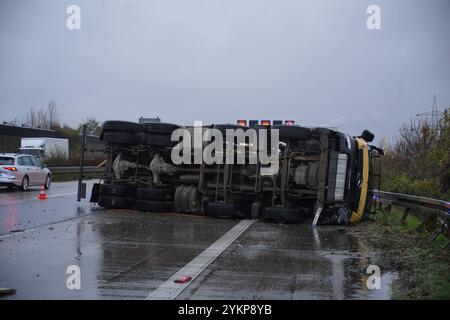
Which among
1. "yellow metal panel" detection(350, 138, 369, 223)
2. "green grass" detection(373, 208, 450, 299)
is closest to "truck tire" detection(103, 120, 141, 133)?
"yellow metal panel" detection(350, 138, 369, 223)

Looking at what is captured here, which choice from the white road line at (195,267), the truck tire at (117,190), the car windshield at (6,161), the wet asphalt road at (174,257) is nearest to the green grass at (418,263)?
the wet asphalt road at (174,257)

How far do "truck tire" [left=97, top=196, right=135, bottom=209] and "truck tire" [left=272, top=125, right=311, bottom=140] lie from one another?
14.9 ft

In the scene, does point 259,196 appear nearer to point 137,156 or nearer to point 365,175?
point 365,175

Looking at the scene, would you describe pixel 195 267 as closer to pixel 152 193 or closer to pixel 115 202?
pixel 152 193

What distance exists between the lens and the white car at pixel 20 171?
22.0 metres

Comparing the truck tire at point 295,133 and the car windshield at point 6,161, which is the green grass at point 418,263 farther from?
the car windshield at point 6,161

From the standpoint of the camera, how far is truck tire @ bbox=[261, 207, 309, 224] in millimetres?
12734

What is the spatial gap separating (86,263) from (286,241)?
3916 mm

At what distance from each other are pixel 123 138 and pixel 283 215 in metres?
4.81

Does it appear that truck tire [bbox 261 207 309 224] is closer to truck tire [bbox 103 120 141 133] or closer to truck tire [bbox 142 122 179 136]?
truck tire [bbox 142 122 179 136]

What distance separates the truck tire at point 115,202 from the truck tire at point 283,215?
12.7ft

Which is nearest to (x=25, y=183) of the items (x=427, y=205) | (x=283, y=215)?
(x=283, y=215)
